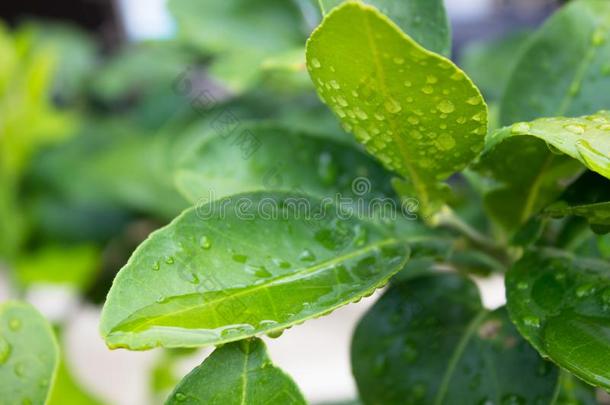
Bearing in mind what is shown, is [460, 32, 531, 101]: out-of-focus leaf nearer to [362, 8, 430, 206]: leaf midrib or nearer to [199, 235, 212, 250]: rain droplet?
[362, 8, 430, 206]: leaf midrib

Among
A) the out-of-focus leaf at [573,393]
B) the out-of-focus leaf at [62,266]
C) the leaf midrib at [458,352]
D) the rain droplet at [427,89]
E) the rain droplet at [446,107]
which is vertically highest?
the rain droplet at [427,89]

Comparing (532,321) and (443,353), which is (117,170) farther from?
(532,321)

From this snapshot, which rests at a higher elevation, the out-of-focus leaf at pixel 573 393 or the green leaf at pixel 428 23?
the green leaf at pixel 428 23

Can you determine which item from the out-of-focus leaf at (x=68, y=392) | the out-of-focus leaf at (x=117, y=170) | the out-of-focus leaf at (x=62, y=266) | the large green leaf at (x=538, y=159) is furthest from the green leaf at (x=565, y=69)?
the out-of-focus leaf at (x=62, y=266)

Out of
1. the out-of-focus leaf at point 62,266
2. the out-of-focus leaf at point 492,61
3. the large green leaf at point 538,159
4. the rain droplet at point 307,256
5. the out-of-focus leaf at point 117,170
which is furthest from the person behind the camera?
the out-of-focus leaf at point 62,266

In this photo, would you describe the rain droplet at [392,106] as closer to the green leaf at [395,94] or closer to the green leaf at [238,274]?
the green leaf at [395,94]

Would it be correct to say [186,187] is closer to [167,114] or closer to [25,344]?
[25,344]
